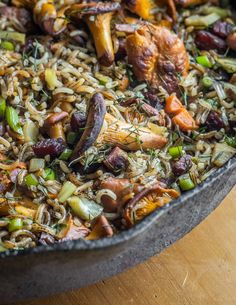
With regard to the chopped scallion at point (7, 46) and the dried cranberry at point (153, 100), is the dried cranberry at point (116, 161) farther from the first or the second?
the chopped scallion at point (7, 46)

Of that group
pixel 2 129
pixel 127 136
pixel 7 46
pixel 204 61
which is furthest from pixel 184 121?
pixel 7 46

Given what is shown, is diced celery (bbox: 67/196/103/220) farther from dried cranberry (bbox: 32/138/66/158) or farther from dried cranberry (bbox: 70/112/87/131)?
dried cranberry (bbox: 70/112/87/131)

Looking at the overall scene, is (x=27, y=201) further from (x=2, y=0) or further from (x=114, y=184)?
(x=2, y=0)

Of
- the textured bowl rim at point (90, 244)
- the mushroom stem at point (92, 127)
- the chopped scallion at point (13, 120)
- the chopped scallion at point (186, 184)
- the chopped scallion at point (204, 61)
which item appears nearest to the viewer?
the textured bowl rim at point (90, 244)

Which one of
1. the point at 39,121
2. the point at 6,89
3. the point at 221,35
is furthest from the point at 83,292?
the point at 221,35

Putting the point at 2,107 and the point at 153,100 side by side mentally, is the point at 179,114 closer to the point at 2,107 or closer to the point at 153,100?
the point at 153,100

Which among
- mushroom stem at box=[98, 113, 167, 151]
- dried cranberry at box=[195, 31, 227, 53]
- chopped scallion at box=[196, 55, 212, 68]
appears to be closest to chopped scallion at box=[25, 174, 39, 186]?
mushroom stem at box=[98, 113, 167, 151]

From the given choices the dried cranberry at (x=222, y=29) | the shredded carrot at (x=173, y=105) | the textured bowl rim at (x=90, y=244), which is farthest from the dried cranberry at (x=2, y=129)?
the dried cranberry at (x=222, y=29)
